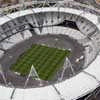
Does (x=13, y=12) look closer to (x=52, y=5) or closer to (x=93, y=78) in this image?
(x=52, y=5)

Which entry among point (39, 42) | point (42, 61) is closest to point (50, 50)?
point (39, 42)

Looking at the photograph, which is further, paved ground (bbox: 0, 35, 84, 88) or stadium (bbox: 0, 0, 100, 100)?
paved ground (bbox: 0, 35, 84, 88)

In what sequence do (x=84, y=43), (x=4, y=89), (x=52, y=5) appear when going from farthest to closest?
(x=52, y=5)
(x=84, y=43)
(x=4, y=89)

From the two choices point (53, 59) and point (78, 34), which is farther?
point (78, 34)

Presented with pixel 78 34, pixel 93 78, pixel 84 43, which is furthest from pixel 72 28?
pixel 93 78

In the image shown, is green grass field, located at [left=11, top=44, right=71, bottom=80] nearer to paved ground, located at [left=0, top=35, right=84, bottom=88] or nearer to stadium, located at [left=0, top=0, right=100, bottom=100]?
stadium, located at [left=0, top=0, right=100, bottom=100]

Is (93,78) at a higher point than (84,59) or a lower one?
higher

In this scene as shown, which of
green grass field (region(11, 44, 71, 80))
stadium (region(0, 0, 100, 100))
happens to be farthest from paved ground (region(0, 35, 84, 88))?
green grass field (region(11, 44, 71, 80))
